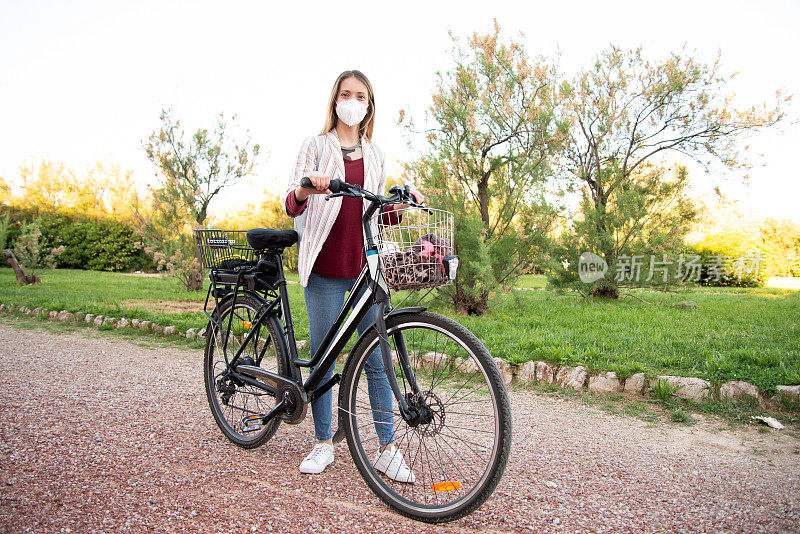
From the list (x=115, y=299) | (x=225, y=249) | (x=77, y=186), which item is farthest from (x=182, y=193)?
(x=77, y=186)

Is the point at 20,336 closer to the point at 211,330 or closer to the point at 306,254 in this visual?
the point at 211,330

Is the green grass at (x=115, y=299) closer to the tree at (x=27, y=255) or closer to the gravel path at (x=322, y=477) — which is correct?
the tree at (x=27, y=255)

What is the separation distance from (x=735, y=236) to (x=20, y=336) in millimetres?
17717

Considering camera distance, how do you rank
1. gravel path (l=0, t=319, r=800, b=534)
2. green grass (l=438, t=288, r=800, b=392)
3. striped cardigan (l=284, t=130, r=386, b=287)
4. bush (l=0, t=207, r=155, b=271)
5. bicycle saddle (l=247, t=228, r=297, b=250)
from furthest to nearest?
bush (l=0, t=207, r=155, b=271), green grass (l=438, t=288, r=800, b=392), bicycle saddle (l=247, t=228, r=297, b=250), striped cardigan (l=284, t=130, r=386, b=287), gravel path (l=0, t=319, r=800, b=534)

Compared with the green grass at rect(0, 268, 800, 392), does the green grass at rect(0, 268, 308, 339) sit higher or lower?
lower

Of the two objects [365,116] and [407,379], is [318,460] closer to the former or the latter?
[407,379]

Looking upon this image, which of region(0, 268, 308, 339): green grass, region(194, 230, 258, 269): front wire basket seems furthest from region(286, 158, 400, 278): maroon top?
region(0, 268, 308, 339): green grass

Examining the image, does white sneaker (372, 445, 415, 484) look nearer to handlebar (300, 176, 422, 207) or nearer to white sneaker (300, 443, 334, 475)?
white sneaker (300, 443, 334, 475)


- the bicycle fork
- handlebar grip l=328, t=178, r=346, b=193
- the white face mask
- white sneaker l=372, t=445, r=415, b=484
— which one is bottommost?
white sneaker l=372, t=445, r=415, b=484

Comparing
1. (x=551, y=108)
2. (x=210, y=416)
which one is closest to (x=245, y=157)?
(x=551, y=108)

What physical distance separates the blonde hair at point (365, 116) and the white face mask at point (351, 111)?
0.25ft

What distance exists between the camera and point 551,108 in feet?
25.2

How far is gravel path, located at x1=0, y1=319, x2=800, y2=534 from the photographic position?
2.26 meters

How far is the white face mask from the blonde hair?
0.25ft
